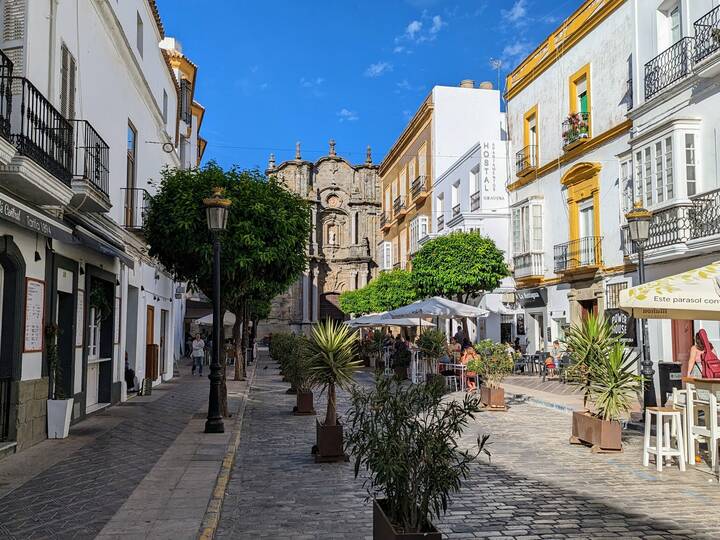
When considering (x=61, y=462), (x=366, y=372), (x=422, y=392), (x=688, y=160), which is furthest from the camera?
(x=366, y=372)

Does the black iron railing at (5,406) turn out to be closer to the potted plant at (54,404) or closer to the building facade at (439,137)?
the potted plant at (54,404)

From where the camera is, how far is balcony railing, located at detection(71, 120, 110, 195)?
34.7 ft

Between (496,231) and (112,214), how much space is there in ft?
56.7

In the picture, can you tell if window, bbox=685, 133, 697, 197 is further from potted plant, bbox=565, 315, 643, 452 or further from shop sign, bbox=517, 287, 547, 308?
shop sign, bbox=517, 287, 547, 308

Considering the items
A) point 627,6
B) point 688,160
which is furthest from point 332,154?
point 688,160

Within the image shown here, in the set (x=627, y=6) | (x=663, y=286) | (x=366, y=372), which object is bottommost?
(x=366, y=372)

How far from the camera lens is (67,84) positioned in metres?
10.5

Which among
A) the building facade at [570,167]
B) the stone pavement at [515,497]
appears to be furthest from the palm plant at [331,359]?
the building facade at [570,167]

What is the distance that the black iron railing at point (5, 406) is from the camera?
835cm

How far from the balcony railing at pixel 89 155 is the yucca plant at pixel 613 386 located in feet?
25.5

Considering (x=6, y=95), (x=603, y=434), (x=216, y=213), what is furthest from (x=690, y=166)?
(x=6, y=95)

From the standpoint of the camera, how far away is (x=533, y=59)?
941 inches

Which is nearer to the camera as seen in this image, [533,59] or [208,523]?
[208,523]

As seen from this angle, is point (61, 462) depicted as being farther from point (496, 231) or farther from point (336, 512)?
point (496, 231)
